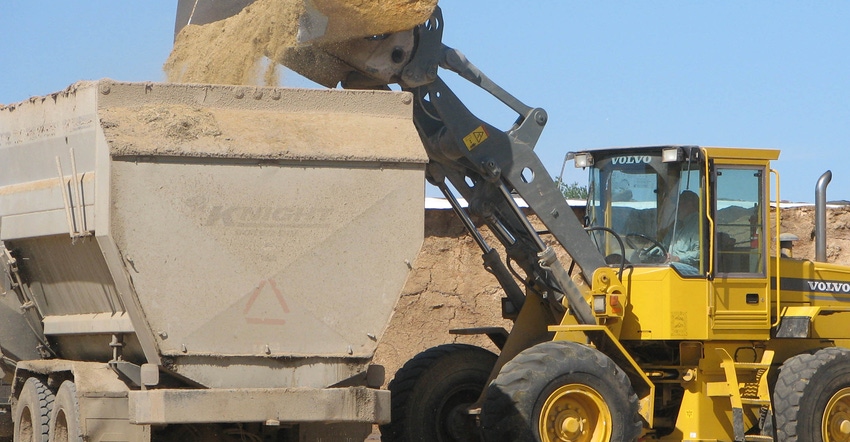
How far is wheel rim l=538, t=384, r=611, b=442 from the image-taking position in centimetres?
900

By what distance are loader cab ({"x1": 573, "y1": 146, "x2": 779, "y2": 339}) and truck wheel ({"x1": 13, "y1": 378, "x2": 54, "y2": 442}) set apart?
15.0ft

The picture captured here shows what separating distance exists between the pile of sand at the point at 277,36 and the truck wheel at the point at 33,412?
98.2 inches

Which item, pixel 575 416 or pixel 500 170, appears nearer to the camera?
pixel 575 416

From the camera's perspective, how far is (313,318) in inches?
300

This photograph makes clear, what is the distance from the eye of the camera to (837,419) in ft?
32.6

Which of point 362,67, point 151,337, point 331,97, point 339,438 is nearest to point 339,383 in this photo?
point 339,438

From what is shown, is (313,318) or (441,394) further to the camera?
(441,394)

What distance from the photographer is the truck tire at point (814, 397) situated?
9.60 m

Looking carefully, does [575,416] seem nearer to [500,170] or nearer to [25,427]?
[500,170]

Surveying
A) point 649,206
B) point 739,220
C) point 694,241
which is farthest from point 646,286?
point 739,220

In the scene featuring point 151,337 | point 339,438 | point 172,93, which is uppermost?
point 172,93

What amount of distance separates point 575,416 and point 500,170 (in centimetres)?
203

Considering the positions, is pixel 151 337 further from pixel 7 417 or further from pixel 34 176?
pixel 7 417

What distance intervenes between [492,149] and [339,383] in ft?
9.17
